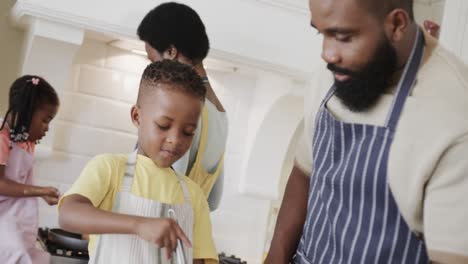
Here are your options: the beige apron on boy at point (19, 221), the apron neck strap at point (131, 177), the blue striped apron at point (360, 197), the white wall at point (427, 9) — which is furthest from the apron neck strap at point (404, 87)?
the white wall at point (427, 9)

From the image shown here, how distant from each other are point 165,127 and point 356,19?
36cm

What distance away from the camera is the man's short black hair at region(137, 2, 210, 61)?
1.39 meters

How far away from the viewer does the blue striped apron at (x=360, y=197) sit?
0.80 meters

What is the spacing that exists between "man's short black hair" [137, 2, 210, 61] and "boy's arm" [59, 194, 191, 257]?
1.62 feet

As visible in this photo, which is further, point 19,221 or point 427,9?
point 427,9

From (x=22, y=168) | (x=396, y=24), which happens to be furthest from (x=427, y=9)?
(x=396, y=24)

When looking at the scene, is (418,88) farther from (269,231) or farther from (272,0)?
(269,231)

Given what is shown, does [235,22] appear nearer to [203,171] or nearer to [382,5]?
[203,171]

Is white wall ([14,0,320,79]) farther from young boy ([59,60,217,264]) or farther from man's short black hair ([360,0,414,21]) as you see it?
man's short black hair ([360,0,414,21])

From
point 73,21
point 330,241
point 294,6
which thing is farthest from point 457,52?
point 330,241

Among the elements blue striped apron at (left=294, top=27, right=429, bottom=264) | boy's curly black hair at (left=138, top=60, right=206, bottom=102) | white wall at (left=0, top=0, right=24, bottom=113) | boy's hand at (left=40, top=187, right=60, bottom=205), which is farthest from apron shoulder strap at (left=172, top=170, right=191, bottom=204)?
white wall at (left=0, top=0, right=24, bottom=113)

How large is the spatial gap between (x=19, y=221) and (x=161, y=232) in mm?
1177

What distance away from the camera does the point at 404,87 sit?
2.65ft

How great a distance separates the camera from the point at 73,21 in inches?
79.2
